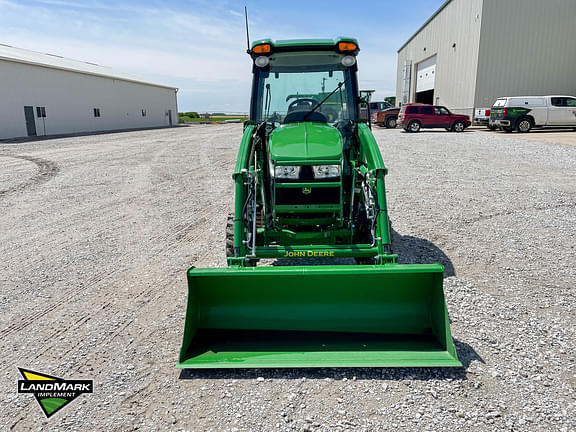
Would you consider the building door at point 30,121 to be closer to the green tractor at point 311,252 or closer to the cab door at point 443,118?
the cab door at point 443,118

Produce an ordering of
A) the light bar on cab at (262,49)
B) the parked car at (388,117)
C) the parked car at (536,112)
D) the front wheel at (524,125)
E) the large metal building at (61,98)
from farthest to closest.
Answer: the parked car at (388,117), the large metal building at (61,98), the front wheel at (524,125), the parked car at (536,112), the light bar on cab at (262,49)

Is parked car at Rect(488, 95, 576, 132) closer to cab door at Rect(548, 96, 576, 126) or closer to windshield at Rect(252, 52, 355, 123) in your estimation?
cab door at Rect(548, 96, 576, 126)

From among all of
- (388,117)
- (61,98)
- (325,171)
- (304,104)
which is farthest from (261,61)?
(61,98)

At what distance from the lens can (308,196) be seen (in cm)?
446

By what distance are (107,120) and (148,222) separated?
Answer: 3194cm

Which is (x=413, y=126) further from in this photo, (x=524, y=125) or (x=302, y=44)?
(x=302, y=44)

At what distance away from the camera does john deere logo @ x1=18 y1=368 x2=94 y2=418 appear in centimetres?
305

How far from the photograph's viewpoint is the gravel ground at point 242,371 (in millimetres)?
2898

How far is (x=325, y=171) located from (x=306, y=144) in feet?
1.18

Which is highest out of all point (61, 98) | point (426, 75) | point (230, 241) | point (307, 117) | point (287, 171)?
point (426, 75)

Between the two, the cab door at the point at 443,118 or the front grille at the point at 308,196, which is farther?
the cab door at the point at 443,118

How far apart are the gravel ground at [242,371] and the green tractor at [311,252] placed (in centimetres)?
22

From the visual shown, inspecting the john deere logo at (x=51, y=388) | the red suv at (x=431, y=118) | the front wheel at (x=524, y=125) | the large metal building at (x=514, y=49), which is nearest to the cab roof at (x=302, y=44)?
the john deere logo at (x=51, y=388)

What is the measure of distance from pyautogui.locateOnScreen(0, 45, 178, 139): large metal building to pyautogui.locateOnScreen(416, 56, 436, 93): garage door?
1028 inches
